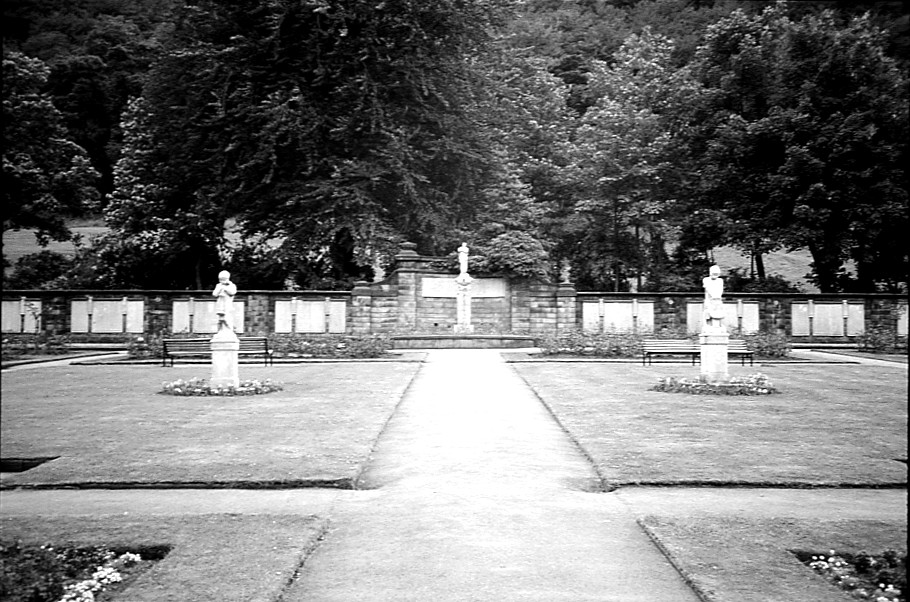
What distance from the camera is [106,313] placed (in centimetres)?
3372

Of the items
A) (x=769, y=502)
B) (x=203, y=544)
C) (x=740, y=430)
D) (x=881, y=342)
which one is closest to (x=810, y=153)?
(x=881, y=342)

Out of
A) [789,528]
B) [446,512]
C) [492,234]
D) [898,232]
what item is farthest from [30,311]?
[898,232]

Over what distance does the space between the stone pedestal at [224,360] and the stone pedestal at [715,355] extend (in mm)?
9743

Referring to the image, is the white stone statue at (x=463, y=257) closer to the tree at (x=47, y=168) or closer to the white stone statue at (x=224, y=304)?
the white stone statue at (x=224, y=304)

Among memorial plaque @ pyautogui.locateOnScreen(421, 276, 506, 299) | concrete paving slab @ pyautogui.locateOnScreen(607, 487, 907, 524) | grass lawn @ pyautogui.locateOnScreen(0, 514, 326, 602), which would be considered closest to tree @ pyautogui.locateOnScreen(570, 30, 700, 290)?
memorial plaque @ pyautogui.locateOnScreen(421, 276, 506, 299)

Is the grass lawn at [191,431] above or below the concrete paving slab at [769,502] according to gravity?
above

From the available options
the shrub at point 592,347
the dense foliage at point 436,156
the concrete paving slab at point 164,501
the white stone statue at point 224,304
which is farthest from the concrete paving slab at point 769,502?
the dense foliage at point 436,156

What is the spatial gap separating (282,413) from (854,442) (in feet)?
27.5

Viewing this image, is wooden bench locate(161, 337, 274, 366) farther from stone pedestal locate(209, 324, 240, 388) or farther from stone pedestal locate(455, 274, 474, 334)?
stone pedestal locate(455, 274, 474, 334)

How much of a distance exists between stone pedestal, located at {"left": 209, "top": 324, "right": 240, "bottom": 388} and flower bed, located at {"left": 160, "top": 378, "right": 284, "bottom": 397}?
0.20 meters

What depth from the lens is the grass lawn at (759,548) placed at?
5.22m

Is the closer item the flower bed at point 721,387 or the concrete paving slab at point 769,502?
the concrete paving slab at point 769,502

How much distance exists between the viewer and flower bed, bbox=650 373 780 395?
1636 cm

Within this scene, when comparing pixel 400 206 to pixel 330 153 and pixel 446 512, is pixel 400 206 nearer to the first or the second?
pixel 330 153
